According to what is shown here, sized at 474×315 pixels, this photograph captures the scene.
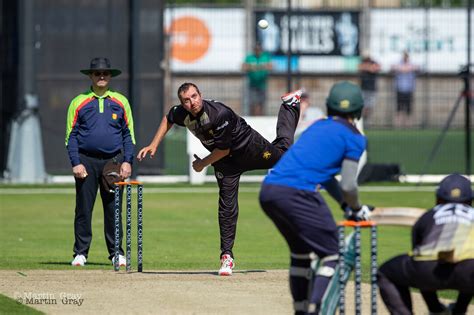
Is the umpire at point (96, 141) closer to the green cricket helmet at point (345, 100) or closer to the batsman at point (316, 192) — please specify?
the batsman at point (316, 192)

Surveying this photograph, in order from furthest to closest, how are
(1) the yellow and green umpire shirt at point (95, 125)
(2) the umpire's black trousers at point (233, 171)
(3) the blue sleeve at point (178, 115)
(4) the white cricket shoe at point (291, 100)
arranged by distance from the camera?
(4) the white cricket shoe at point (291, 100)
(1) the yellow and green umpire shirt at point (95, 125)
(2) the umpire's black trousers at point (233, 171)
(3) the blue sleeve at point (178, 115)

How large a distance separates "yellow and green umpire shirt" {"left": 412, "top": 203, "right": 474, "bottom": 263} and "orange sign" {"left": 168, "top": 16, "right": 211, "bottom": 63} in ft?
96.6

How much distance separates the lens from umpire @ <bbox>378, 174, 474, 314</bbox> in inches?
336

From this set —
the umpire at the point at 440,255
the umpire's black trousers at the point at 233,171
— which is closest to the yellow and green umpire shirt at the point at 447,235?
the umpire at the point at 440,255

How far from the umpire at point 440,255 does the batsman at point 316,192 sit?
1.41 ft

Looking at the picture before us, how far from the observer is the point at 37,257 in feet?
48.6

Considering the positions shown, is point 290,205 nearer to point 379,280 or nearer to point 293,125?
point 379,280

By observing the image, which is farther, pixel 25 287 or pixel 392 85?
pixel 392 85

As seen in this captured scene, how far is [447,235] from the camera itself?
335 inches

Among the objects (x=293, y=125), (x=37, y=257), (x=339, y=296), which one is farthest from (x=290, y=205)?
(x=37, y=257)

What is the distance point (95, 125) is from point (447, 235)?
19.1 feet

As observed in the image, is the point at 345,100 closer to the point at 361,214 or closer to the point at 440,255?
the point at 361,214

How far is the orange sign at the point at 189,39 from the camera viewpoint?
3869 cm

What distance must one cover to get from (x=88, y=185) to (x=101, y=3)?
42.2ft
